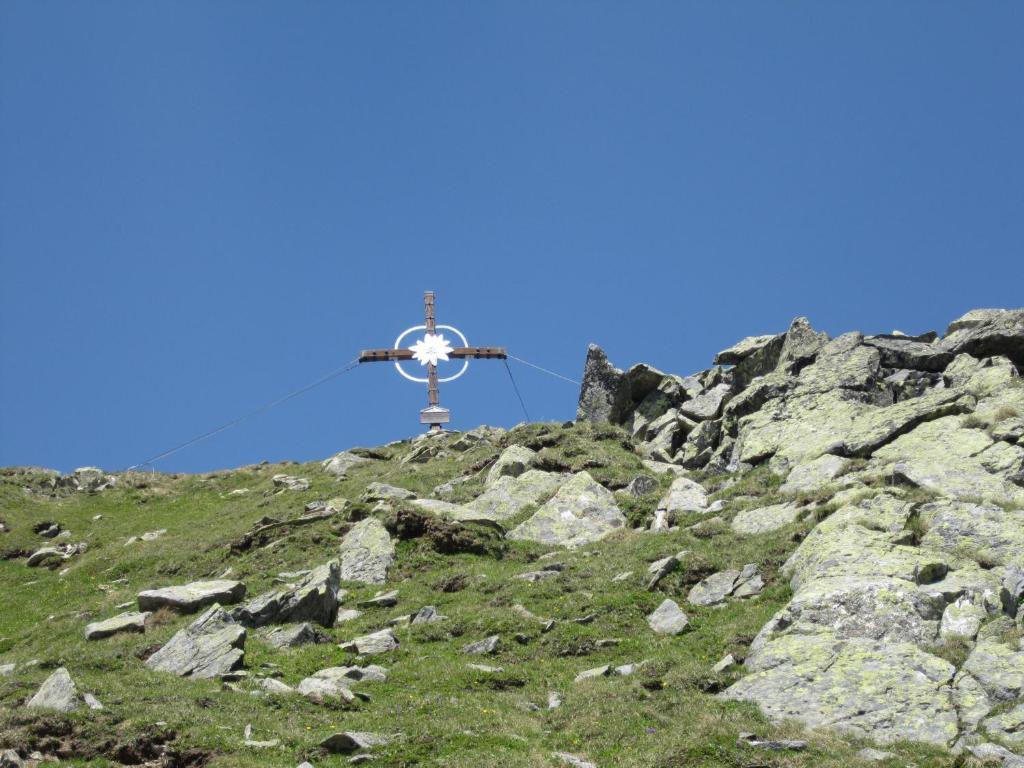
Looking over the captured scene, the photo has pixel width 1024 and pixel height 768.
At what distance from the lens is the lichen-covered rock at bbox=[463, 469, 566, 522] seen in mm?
43750

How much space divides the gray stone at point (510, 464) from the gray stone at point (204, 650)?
2060 cm

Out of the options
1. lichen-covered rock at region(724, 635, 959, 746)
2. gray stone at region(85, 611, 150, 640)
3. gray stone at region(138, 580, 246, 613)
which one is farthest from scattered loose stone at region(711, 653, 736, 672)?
gray stone at region(85, 611, 150, 640)

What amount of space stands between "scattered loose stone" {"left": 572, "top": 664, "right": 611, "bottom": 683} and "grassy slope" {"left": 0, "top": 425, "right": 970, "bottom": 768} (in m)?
0.43

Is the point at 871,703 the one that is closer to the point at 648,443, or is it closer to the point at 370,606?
the point at 370,606

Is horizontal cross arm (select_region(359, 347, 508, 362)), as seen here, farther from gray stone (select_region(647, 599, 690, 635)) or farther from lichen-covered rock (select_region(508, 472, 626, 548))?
gray stone (select_region(647, 599, 690, 635))

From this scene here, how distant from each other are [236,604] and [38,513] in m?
33.9

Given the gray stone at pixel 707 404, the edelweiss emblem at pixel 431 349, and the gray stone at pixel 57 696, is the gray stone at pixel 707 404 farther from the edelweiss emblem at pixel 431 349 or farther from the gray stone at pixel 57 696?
the gray stone at pixel 57 696

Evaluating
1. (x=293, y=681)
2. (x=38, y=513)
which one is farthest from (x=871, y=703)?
(x=38, y=513)

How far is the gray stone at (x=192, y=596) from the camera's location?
103ft

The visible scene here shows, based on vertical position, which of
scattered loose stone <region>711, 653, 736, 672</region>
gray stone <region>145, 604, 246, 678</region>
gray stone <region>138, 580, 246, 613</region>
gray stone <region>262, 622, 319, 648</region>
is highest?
gray stone <region>138, 580, 246, 613</region>

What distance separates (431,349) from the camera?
7494 centimetres

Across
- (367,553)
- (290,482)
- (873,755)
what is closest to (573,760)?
(873,755)

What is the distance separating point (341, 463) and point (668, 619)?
3819 cm

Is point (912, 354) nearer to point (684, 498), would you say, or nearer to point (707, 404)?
point (707, 404)
